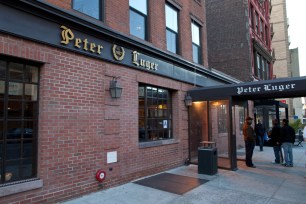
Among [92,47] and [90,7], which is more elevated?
[90,7]

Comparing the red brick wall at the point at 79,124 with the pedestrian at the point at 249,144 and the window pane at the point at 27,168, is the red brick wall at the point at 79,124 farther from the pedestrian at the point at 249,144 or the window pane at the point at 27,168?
the pedestrian at the point at 249,144

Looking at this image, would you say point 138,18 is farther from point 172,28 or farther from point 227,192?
point 227,192

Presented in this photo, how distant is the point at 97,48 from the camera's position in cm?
673

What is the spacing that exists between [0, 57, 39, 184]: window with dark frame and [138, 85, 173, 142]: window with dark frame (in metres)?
3.63

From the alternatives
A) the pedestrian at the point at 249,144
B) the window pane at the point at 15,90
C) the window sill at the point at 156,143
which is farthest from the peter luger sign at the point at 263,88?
the window pane at the point at 15,90

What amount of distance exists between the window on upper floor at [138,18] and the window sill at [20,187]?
5319 millimetres

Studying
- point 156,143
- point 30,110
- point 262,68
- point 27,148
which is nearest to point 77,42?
point 30,110

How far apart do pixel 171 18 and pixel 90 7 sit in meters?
4.43

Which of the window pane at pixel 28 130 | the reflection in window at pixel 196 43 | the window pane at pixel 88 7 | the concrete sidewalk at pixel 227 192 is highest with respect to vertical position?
the reflection in window at pixel 196 43

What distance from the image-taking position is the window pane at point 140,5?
8.67 metres

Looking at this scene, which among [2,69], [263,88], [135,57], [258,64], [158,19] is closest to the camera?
[2,69]

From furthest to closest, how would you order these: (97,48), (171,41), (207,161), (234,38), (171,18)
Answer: (234,38) < (171,18) < (171,41) < (207,161) < (97,48)

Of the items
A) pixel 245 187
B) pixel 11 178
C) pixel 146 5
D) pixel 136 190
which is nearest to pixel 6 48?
pixel 11 178

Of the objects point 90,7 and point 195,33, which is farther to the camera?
point 195,33
